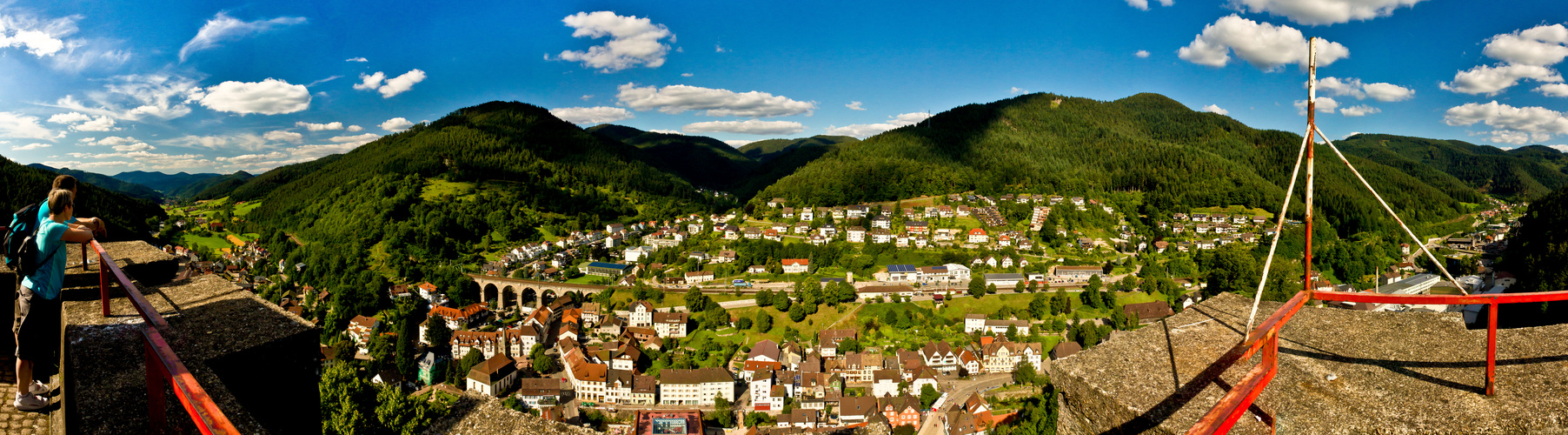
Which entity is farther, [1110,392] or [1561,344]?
[1561,344]

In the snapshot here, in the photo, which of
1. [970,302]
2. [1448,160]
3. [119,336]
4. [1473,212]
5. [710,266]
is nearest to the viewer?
[119,336]

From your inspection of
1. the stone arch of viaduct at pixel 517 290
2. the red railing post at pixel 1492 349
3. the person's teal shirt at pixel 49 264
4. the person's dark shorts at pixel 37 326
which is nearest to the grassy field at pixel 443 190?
the stone arch of viaduct at pixel 517 290

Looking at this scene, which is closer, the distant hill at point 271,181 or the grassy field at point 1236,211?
the grassy field at point 1236,211

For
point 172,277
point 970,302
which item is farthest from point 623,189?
point 172,277

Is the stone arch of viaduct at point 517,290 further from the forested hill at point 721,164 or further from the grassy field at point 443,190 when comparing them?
the forested hill at point 721,164

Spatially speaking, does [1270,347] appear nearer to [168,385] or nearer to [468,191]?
[168,385]

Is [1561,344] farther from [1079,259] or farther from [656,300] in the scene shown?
[1079,259]

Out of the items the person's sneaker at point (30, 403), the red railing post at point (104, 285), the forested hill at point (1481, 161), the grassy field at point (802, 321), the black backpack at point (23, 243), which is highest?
the forested hill at point (1481, 161)

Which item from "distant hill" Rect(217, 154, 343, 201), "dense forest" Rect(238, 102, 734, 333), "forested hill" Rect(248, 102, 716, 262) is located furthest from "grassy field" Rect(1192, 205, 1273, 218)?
"distant hill" Rect(217, 154, 343, 201)
